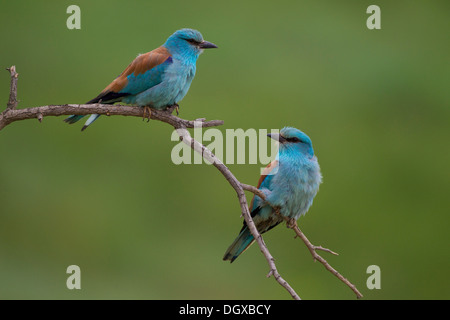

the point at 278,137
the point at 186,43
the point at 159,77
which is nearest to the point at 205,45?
the point at 186,43

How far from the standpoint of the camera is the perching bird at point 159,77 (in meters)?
3.39

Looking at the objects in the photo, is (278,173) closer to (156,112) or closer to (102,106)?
(156,112)

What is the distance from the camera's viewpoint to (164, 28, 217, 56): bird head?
355 cm

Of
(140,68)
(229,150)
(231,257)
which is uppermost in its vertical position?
(140,68)

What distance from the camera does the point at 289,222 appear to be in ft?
11.9

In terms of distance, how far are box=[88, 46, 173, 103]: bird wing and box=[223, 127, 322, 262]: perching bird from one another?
77 cm

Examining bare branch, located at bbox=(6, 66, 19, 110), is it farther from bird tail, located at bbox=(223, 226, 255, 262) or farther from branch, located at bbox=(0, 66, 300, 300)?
bird tail, located at bbox=(223, 226, 255, 262)

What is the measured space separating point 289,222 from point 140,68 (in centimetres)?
127

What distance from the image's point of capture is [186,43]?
3.56 metres

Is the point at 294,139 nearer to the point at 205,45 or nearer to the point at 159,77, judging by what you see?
the point at 205,45

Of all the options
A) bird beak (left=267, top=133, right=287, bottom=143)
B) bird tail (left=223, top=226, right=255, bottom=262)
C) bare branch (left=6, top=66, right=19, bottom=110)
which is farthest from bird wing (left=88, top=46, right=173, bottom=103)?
bird tail (left=223, top=226, right=255, bottom=262)

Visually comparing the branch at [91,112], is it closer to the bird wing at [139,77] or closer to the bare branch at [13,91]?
the bare branch at [13,91]

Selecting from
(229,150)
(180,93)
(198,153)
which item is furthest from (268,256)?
(180,93)

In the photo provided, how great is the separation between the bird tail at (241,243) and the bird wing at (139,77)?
1019 millimetres
